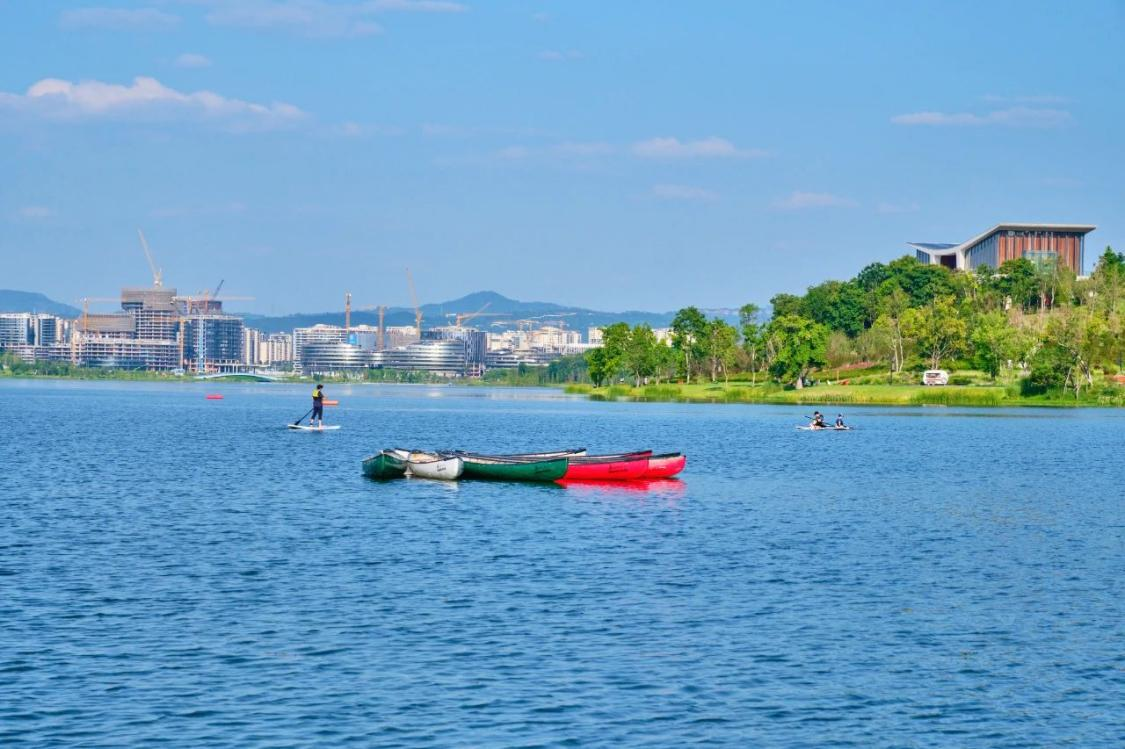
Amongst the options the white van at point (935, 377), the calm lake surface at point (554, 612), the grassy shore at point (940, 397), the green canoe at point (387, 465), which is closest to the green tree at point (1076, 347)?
the grassy shore at point (940, 397)

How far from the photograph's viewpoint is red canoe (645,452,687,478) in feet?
230

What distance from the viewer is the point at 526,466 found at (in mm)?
68438

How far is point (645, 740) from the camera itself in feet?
79.8

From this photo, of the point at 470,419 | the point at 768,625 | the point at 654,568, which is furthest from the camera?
the point at 470,419

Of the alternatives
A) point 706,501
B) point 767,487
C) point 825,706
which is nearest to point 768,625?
point 825,706

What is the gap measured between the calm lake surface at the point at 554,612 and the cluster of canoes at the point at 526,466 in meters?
1.57

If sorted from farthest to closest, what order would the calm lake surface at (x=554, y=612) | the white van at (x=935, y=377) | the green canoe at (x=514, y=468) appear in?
the white van at (x=935, y=377)
the green canoe at (x=514, y=468)
the calm lake surface at (x=554, y=612)

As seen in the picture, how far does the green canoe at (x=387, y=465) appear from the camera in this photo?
2756 inches

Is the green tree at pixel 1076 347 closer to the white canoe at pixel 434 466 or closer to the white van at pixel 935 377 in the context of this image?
the white van at pixel 935 377

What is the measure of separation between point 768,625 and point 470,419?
121m

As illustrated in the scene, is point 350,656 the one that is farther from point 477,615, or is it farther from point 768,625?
point 768,625

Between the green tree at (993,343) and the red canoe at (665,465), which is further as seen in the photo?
the green tree at (993,343)

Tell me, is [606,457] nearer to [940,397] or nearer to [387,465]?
[387,465]

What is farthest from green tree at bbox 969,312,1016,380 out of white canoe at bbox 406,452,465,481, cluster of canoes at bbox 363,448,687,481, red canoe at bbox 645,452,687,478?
white canoe at bbox 406,452,465,481
